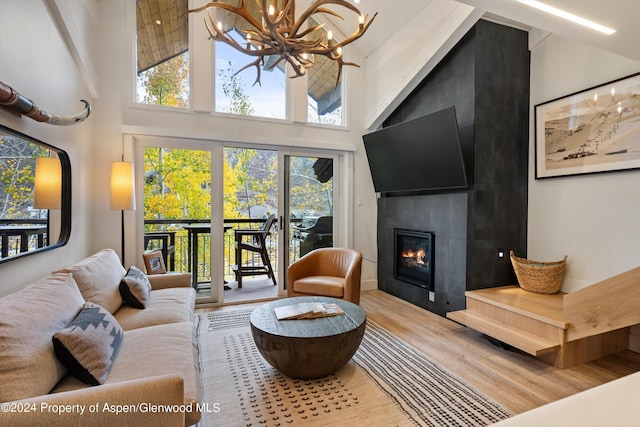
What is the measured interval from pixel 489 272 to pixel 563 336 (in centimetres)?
102

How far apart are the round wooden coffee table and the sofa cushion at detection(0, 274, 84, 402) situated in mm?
1099

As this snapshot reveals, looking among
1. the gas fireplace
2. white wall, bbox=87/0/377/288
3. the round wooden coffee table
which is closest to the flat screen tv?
the gas fireplace

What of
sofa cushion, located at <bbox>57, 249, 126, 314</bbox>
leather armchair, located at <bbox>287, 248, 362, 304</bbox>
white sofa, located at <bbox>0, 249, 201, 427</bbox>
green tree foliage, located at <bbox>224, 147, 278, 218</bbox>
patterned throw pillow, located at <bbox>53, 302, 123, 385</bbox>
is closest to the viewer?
white sofa, located at <bbox>0, 249, 201, 427</bbox>

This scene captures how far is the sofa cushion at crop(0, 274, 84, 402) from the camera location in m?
1.11

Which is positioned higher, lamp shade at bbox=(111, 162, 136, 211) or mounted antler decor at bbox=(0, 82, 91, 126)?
mounted antler decor at bbox=(0, 82, 91, 126)

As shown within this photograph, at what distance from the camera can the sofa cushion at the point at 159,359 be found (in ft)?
4.46

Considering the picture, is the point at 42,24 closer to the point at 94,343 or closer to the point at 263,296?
the point at 94,343

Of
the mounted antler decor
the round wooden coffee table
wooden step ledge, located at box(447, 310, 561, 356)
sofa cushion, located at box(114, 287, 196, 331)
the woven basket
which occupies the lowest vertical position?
wooden step ledge, located at box(447, 310, 561, 356)

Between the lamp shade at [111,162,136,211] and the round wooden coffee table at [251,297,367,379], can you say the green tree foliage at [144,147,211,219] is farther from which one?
the round wooden coffee table at [251,297,367,379]

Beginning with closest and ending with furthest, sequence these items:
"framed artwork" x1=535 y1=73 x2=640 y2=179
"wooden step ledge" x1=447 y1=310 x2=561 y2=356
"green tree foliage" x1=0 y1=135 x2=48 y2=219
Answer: "green tree foliage" x1=0 y1=135 x2=48 y2=219
"wooden step ledge" x1=447 y1=310 x2=561 y2=356
"framed artwork" x1=535 y1=73 x2=640 y2=179

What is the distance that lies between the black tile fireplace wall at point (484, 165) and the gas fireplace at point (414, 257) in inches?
4.1

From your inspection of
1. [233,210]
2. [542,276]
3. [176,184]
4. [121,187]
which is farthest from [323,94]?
A: [542,276]

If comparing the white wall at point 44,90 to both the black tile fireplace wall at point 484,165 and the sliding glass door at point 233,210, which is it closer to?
the sliding glass door at point 233,210

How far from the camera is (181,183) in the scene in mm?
3902
